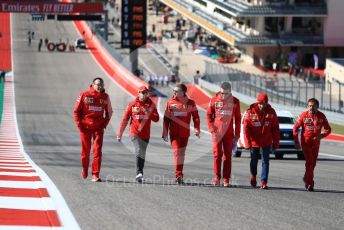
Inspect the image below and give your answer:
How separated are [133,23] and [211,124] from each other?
161ft

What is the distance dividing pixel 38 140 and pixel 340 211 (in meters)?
22.8

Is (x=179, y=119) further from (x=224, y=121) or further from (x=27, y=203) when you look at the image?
(x=27, y=203)

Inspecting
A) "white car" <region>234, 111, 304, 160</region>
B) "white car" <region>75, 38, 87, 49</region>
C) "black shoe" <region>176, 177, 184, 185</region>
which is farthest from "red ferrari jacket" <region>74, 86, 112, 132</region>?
"white car" <region>75, 38, 87, 49</region>

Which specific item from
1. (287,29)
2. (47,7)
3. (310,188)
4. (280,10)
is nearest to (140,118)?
(310,188)

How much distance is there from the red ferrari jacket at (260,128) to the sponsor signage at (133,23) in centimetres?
4885

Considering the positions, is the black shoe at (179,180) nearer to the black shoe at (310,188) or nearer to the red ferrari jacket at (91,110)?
the red ferrari jacket at (91,110)

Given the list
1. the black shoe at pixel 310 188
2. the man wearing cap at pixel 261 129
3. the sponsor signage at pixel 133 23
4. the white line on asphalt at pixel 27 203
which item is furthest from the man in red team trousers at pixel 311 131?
the sponsor signage at pixel 133 23

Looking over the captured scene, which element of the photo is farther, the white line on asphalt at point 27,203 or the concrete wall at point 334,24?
the concrete wall at point 334,24

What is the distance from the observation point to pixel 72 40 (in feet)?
318

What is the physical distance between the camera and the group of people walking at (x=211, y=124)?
15.0 meters

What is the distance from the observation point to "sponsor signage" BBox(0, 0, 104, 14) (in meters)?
77.8

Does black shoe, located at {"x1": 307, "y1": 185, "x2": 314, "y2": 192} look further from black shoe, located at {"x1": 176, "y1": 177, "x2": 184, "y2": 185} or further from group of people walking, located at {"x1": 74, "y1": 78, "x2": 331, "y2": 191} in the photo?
black shoe, located at {"x1": 176, "y1": 177, "x2": 184, "y2": 185}

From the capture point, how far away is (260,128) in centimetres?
1507

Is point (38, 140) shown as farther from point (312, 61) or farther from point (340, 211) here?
point (312, 61)
